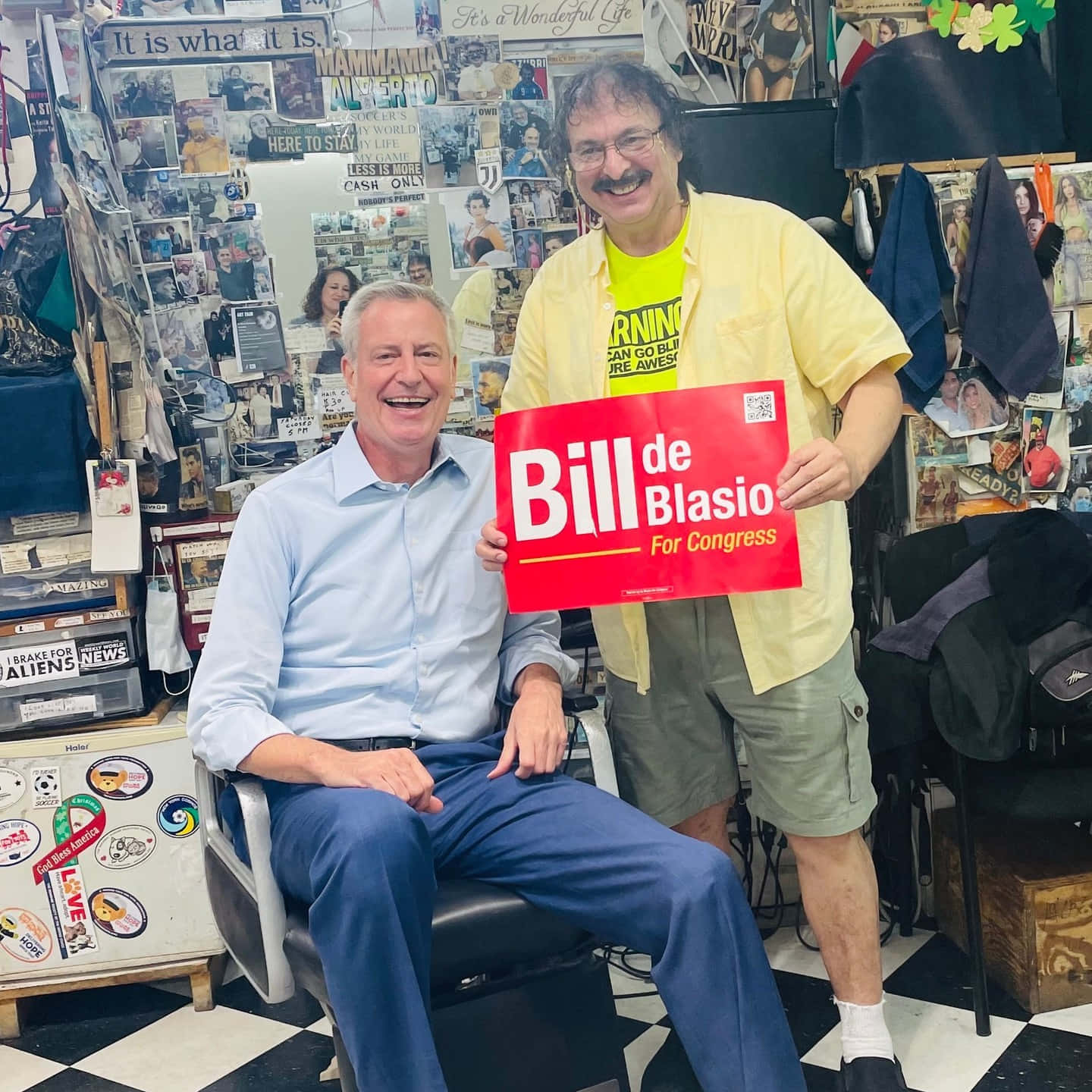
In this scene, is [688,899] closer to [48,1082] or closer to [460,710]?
[460,710]

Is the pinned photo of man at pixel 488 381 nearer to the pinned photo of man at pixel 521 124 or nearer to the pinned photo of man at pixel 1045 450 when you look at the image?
the pinned photo of man at pixel 521 124

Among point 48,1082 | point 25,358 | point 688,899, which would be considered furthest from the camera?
point 25,358

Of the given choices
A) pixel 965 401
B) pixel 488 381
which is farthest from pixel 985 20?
pixel 488 381

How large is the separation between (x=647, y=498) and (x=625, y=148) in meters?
0.56

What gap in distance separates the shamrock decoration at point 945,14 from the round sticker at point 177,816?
7.72 ft

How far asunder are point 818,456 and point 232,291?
1603 millimetres

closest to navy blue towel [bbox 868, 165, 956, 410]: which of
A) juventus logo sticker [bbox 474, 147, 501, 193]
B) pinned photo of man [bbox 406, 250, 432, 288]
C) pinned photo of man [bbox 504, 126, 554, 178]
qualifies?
pinned photo of man [bbox 504, 126, 554, 178]

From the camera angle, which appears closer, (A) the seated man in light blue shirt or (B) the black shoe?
(A) the seated man in light blue shirt

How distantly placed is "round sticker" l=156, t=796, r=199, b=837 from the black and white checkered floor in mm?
392

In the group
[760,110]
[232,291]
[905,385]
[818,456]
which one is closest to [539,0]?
[760,110]

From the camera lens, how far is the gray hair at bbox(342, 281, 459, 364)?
194 centimetres

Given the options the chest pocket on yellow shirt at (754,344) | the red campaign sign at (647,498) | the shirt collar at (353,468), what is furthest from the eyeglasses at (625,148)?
the shirt collar at (353,468)

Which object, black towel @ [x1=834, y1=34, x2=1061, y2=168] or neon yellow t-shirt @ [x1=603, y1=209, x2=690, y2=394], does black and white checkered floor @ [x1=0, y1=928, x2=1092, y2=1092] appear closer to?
neon yellow t-shirt @ [x1=603, y1=209, x2=690, y2=394]

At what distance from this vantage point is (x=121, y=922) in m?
2.49
